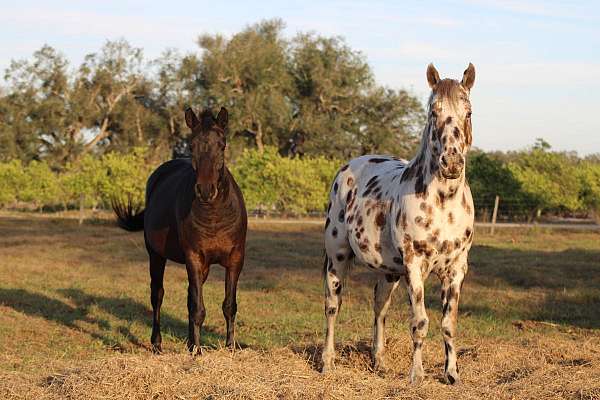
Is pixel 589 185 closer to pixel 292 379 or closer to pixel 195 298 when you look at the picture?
pixel 195 298

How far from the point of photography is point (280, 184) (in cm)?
3881

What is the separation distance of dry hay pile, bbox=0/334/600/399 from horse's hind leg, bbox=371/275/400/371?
0.49 ft

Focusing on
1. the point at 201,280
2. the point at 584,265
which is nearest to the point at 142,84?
the point at 584,265

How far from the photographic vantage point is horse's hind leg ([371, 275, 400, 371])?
729 cm

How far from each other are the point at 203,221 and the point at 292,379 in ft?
7.75

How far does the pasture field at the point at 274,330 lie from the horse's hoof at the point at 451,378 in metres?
0.15

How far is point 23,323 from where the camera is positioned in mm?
10320

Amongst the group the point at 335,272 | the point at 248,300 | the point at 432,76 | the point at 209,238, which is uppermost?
the point at 432,76

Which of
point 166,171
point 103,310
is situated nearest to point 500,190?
point 103,310

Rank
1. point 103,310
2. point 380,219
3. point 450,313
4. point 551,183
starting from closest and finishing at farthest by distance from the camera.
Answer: point 450,313 < point 380,219 < point 103,310 < point 551,183

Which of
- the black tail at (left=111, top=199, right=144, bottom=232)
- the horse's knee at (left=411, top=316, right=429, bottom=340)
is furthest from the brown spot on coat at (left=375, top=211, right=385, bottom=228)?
the black tail at (left=111, top=199, right=144, bottom=232)

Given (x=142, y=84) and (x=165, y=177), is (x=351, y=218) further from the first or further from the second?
(x=142, y=84)

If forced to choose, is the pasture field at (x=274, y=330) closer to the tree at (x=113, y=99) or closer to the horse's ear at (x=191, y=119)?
the horse's ear at (x=191, y=119)

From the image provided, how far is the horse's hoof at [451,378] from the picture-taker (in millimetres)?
6291
